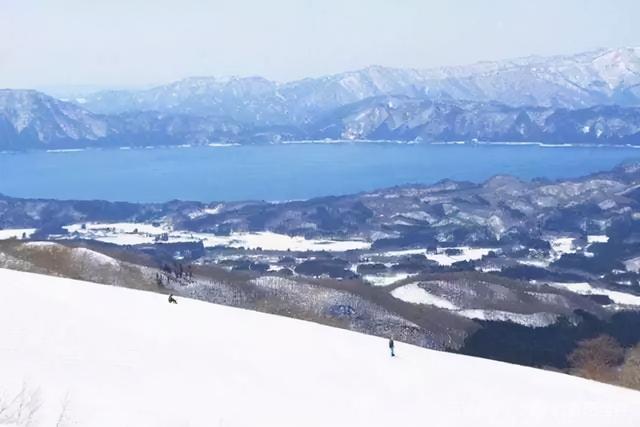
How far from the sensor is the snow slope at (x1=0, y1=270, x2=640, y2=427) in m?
19.5

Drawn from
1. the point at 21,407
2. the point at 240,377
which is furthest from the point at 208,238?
the point at 21,407

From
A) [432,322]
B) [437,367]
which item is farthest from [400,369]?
[432,322]

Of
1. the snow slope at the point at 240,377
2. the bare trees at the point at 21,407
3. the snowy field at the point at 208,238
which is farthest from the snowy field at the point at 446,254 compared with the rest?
the bare trees at the point at 21,407

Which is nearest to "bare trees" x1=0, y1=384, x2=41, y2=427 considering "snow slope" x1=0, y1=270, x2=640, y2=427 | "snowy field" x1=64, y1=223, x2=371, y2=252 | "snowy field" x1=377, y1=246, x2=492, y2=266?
"snow slope" x1=0, y1=270, x2=640, y2=427

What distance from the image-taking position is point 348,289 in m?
74.5

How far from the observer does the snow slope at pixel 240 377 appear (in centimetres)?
1945

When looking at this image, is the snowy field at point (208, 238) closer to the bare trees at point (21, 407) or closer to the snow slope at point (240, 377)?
the snow slope at point (240, 377)

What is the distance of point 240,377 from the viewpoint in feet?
74.6

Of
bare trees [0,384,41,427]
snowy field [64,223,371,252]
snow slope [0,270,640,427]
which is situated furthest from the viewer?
snowy field [64,223,371,252]

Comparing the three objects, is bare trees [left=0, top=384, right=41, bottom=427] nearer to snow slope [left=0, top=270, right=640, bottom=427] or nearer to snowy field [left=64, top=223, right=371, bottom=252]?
snow slope [left=0, top=270, right=640, bottom=427]

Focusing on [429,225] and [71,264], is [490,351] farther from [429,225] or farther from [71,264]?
[429,225]

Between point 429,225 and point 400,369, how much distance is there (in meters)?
137

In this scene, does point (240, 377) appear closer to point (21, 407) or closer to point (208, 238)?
point (21, 407)

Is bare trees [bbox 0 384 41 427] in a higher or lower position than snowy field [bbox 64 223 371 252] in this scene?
higher
